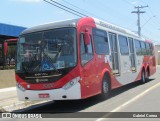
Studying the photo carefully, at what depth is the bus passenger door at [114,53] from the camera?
1667 centimetres

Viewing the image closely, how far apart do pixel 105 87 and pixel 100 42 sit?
180cm

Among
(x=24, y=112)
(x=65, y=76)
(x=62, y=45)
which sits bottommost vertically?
(x=24, y=112)

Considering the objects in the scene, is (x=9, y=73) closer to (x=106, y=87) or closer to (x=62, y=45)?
(x=106, y=87)

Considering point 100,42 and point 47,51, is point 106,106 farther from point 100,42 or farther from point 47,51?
point 100,42

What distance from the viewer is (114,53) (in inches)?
669

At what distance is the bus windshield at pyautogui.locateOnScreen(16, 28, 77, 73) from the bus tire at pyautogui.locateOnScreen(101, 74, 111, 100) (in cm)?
283

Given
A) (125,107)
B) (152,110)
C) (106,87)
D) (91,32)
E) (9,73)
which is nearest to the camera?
(152,110)

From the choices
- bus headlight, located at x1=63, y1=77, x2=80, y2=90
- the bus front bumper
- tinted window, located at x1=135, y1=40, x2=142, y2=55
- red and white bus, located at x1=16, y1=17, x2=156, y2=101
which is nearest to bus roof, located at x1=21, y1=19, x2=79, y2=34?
red and white bus, located at x1=16, y1=17, x2=156, y2=101

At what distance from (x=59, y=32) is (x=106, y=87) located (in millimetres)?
3542

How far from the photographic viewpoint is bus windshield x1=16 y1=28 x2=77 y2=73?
12797 mm

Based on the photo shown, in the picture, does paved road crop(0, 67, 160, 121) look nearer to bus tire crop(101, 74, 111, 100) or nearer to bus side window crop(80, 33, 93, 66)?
bus tire crop(101, 74, 111, 100)

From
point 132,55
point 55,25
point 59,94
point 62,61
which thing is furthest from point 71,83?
point 132,55

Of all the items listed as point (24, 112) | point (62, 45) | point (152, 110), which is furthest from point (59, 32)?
point (152, 110)

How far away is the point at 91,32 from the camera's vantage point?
46.9 feet
